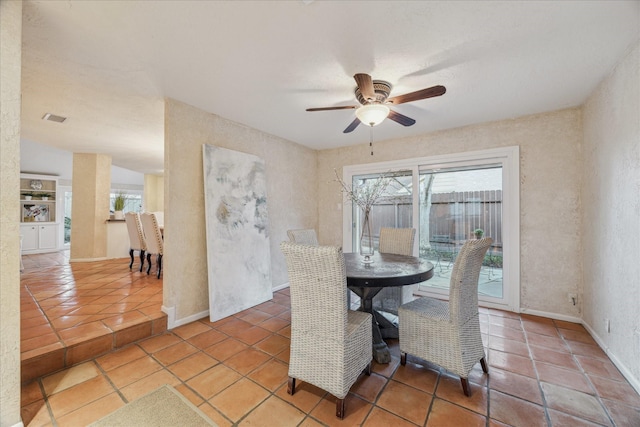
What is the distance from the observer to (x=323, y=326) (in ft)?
5.09

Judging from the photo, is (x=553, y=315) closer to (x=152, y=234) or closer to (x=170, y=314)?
(x=170, y=314)

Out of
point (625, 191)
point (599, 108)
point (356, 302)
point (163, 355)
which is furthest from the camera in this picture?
point (356, 302)

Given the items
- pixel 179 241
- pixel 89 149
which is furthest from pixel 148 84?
pixel 89 149

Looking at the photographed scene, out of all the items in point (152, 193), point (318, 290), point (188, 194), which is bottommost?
point (318, 290)

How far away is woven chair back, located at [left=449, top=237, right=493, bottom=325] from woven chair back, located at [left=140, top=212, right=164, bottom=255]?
3.67 m

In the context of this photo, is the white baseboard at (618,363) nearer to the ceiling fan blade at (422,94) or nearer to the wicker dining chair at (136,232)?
the ceiling fan blade at (422,94)

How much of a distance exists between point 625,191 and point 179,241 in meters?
3.81

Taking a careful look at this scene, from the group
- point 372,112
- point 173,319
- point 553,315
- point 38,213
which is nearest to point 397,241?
Answer: point 372,112

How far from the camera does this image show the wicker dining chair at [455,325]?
1.67 meters

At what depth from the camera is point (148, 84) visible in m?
2.34

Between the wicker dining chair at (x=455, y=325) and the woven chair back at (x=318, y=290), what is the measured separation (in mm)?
688

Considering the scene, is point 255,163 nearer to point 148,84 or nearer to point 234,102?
point 234,102

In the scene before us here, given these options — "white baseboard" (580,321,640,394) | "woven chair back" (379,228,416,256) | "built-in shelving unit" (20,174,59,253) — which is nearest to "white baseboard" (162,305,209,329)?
"woven chair back" (379,228,416,256)

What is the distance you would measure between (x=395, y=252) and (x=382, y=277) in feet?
4.51
